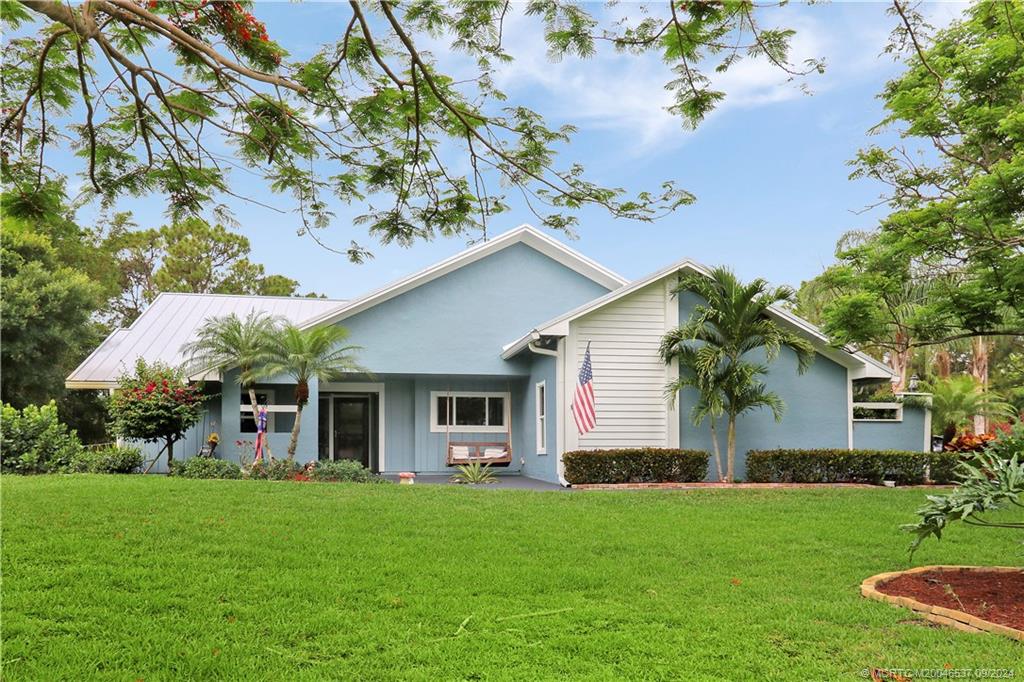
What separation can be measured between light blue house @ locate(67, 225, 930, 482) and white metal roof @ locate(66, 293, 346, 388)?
2.9 inches

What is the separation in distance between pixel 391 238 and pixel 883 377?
531 inches

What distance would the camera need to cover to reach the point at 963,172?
1332 centimetres

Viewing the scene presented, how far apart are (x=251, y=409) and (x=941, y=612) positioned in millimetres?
14732

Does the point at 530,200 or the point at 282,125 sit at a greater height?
the point at 282,125

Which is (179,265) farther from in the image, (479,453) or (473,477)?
(473,477)

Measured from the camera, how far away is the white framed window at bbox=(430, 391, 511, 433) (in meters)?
19.7

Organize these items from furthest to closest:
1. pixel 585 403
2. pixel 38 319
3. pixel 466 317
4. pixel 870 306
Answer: pixel 38 319 → pixel 466 317 → pixel 585 403 → pixel 870 306

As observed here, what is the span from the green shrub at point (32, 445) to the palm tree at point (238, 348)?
3207 millimetres

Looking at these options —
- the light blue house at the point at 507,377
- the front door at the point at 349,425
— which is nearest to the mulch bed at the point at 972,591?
the light blue house at the point at 507,377

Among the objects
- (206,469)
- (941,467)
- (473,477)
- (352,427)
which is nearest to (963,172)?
(941,467)

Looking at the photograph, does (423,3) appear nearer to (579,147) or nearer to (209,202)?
(579,147)

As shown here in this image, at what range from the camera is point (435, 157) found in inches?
305

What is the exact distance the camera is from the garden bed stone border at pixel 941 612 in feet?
18.1

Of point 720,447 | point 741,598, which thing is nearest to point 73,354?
point 720,447
